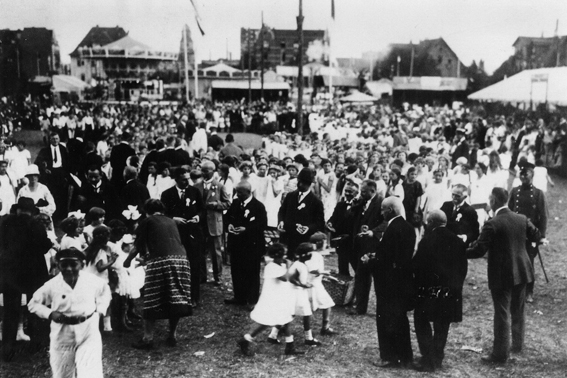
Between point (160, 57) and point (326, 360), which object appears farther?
point (160, 57)

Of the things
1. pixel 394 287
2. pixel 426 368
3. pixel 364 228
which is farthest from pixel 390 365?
pixel 364 228

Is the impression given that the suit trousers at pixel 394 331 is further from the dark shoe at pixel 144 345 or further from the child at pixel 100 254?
the child at pixel 100 254

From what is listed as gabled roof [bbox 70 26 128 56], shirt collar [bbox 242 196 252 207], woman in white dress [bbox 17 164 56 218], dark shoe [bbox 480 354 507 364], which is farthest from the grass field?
gabled roof [bbox 70 26 128 56]

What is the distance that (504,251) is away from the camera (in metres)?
6.47

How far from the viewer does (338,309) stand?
8352mm

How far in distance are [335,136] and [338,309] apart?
14.3m

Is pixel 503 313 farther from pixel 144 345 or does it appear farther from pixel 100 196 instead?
pixel 100 196

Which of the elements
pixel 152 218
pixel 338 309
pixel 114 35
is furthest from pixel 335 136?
pixel 114 35

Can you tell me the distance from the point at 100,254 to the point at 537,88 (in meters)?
21.2

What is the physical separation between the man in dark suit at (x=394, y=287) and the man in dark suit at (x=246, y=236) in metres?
2.24

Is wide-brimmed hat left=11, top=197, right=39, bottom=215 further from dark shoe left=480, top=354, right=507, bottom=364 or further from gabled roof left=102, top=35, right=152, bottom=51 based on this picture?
gabled roof left=102, top=35, right=152, bottom=51

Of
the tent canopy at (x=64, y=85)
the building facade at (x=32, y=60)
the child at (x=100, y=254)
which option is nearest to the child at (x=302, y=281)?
the child at (x=100, y=254)

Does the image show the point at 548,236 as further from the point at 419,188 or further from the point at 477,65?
the point at 477,65

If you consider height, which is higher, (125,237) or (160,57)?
(160,57)
